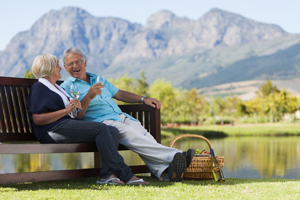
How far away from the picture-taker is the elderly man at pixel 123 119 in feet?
10.6

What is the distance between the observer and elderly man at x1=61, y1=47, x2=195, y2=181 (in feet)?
10.6

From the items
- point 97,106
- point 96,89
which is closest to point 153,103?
point 97,106

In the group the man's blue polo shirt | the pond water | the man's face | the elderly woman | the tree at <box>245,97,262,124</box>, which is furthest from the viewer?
the tree at <box>245,97,262,124</box>

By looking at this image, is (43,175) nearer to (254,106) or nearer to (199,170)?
(199,170)

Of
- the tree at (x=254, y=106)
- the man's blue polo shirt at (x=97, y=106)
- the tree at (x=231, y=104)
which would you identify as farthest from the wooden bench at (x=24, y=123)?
the tree at (x=231, y=104)

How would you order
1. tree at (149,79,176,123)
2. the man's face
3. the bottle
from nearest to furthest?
the bottle, the man's face, tree at (149,79,176,123)

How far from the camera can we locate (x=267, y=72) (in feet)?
547

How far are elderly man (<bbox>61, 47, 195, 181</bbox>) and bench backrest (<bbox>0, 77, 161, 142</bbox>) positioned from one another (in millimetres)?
245

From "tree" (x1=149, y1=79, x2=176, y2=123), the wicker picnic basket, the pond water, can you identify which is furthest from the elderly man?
"tree" (x1=149, y1=79, x2=176, y2=123)

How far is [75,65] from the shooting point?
3697mm

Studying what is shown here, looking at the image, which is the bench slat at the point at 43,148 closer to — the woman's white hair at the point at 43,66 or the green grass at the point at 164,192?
the green grass at the point at 164,192

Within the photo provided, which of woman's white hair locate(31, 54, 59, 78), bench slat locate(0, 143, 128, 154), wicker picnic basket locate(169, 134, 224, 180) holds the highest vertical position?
woman's white hair locate(31, 54, 59, 78)

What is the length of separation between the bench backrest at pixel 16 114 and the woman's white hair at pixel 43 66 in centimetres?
50

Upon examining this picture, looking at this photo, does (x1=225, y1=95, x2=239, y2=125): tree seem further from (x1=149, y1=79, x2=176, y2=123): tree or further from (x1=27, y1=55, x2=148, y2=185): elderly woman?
(x1=27, y1=55, x2=148, y2=185): elderly woman
